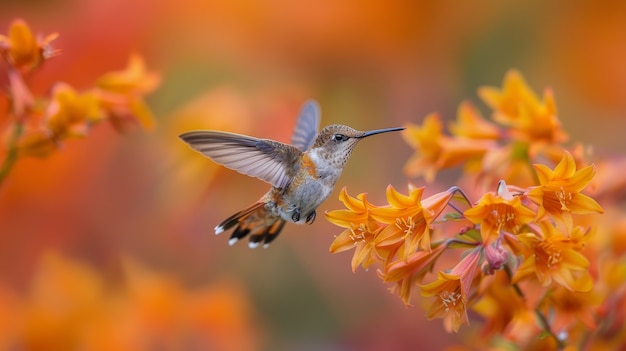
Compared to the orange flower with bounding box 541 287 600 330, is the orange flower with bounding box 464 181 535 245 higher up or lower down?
higher up

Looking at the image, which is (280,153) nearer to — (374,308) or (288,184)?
(288,184)

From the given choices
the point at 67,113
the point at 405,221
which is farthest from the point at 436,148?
the point at 67,113

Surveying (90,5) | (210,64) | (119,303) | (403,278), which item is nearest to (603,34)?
(210,64)

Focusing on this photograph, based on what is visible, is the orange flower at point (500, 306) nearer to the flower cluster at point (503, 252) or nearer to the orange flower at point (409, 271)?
the flower cluster at point (503, 252)

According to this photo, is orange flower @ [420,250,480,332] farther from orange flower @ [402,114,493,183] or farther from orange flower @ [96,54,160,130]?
orange flower @ [96,54,160,130]

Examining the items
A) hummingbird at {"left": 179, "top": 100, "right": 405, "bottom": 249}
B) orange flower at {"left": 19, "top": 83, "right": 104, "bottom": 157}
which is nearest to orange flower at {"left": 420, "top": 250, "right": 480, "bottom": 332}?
hummingbird at {"left": 179, "top": 100, "right": 405, "bottom": 249}

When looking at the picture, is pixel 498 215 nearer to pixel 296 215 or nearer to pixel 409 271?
pixel 409 271

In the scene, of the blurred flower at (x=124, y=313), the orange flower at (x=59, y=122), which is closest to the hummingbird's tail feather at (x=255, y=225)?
the orange flower at (x=59, y=122)
